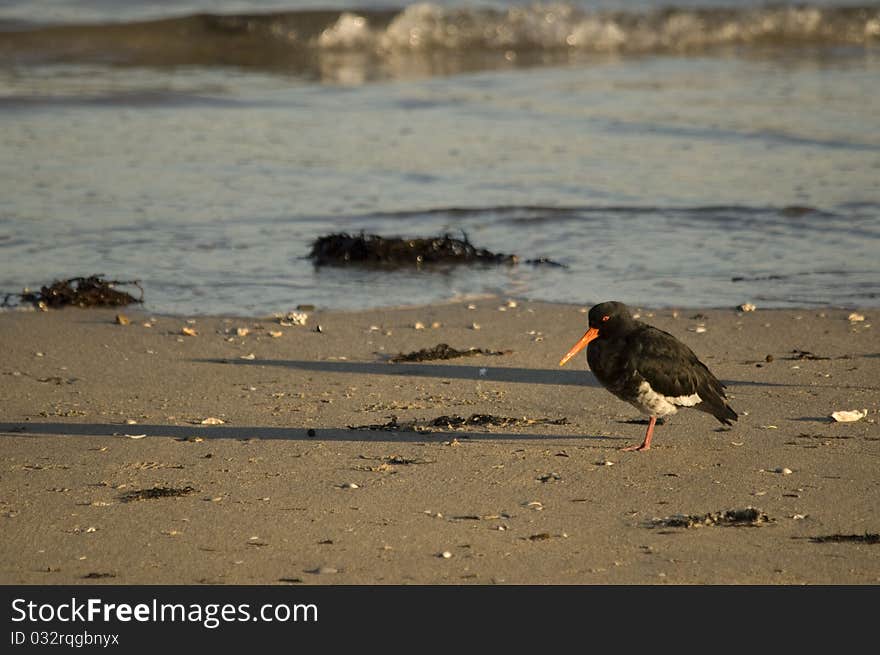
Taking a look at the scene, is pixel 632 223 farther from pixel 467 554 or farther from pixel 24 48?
pixel 24 48

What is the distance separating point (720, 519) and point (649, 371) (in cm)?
97

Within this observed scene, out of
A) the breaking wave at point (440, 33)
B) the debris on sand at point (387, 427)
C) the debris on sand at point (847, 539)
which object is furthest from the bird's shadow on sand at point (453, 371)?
the breaking wave at point (440, 33)

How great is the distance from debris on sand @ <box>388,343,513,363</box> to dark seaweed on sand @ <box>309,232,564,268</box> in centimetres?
247

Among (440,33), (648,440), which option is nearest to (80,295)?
(648,440)

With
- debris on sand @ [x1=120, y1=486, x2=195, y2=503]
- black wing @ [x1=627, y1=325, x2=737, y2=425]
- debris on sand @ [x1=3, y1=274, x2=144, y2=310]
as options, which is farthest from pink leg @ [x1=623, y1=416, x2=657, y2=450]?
debris on sand @ [x1=3, y1=274, x2=144, y2=310]

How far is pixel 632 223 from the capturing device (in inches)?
425

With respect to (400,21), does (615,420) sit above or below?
below

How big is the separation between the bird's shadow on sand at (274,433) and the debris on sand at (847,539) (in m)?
1.37

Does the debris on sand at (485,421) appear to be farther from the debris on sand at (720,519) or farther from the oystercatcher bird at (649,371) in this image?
the debris on sand at (720,519)

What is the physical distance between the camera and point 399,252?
974 centimetres

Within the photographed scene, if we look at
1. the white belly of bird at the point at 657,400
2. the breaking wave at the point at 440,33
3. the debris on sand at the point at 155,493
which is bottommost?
the debris on sand at the point at 155,493

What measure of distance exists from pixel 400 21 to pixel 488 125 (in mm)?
9663

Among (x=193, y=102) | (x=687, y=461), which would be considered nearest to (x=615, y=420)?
(x=687, y=461)

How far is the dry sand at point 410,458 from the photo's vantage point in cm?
450
